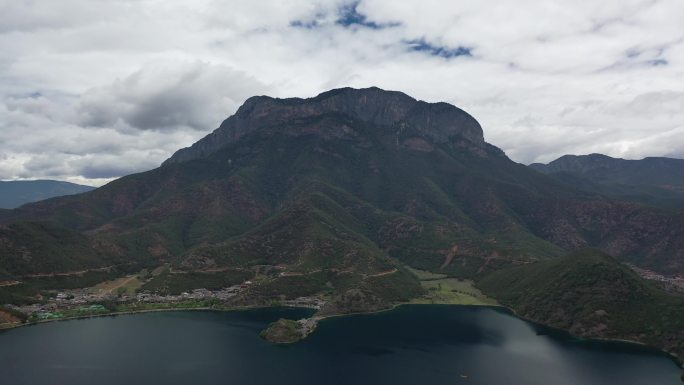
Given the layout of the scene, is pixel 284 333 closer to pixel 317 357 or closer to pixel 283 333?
pixel 283 333

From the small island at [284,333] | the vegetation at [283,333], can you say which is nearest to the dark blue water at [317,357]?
the small island at [284,333]

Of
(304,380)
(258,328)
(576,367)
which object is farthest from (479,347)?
(258,328)

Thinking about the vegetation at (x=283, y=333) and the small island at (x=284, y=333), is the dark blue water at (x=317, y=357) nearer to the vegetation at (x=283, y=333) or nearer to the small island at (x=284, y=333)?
the small island at (x=284, y=333)

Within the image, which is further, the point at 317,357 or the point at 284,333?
the point at 284,333

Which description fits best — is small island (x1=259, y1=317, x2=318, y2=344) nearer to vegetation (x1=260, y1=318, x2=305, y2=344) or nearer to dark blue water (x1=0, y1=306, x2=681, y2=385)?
vegetation (x1=260, y1=318, x2=305, y2=344)

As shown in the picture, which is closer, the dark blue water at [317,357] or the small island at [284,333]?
the dark blue water at [317,357]

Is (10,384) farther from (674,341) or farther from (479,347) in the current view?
(674,341)

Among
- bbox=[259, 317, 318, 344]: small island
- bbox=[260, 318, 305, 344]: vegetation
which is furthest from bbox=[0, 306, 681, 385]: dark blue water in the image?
bbox=[260, 318, 305, 344]: vegetation

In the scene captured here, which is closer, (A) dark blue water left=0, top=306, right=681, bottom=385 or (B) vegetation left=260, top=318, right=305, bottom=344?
(A) dark blue water left=0, top=306, right=681, bottom=385

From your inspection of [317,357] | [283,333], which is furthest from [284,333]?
[317,357]

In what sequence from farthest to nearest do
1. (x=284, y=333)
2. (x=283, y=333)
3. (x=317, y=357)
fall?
(x=284, y=333) → (x=283, y=333) → (x=317, y=357)
